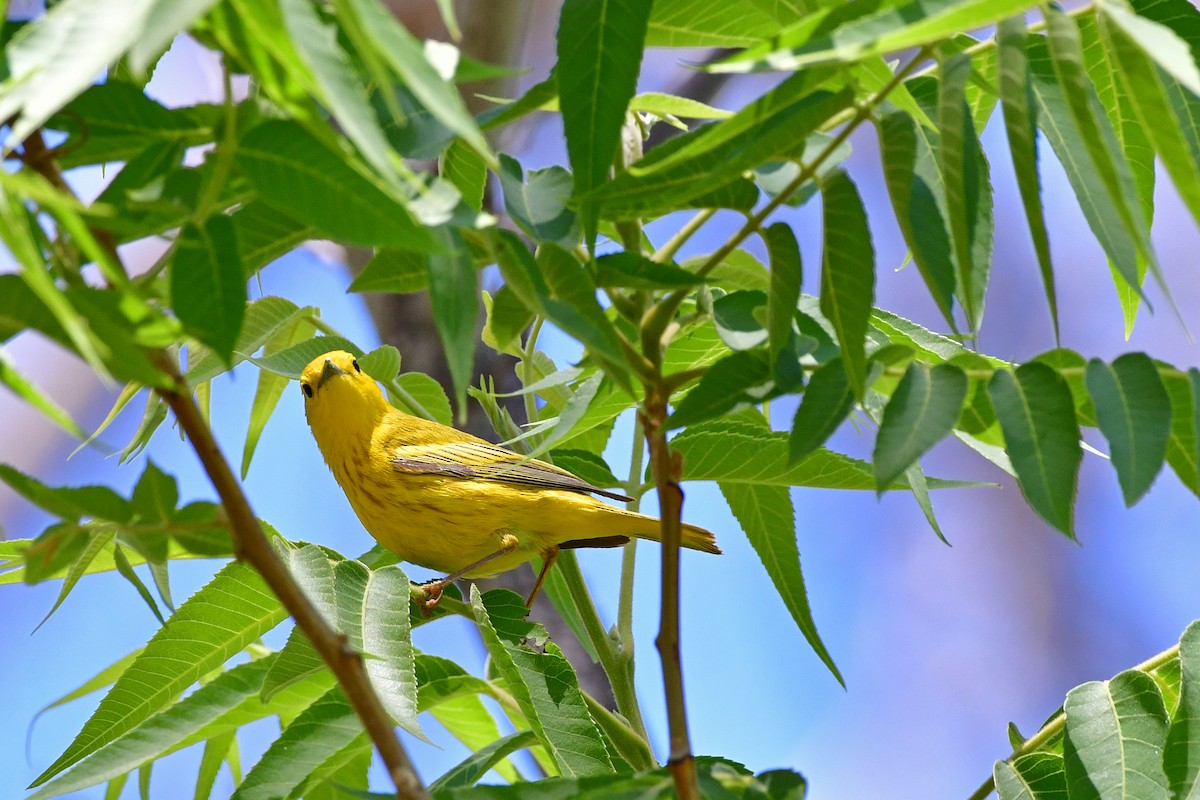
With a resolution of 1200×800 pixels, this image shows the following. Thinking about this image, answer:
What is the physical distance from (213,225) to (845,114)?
618 mm

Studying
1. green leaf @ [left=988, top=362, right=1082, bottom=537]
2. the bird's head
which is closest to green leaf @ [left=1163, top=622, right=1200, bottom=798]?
green leaf @ [left=988, top=362, right=1082, bottom=537]

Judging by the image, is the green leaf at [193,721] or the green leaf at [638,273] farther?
the green leaf at [193,721]

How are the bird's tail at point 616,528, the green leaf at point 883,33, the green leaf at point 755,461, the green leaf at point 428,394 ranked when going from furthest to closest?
the bird's tail at point 616,528
the green leaf at point 428,394
the green leaf at point 755,461
the green leaf at point 883,33

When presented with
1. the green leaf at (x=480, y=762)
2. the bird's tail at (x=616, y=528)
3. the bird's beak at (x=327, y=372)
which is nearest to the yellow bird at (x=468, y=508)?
the bird's tail at (x=616, y=528)

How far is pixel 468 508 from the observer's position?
9.69 feet

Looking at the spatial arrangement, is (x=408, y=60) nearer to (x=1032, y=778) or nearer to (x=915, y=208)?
(x=915, y=208)

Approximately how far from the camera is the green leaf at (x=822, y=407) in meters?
1.16

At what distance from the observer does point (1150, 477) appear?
41.5 inches

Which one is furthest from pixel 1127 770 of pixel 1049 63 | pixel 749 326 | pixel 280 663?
pixel 280 663

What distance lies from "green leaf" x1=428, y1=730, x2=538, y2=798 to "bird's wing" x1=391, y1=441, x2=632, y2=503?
4.03 ft

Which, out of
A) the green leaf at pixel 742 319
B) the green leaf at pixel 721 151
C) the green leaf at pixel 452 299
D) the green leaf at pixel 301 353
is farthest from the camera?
the green leaf at pixel 301 353

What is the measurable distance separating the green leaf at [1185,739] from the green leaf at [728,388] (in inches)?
30.2

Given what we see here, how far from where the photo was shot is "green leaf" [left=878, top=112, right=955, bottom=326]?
1140 mm

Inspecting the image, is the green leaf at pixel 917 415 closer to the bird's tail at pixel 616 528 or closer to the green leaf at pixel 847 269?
the green leaf at pixel 847 269
